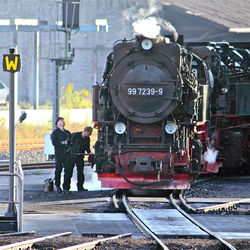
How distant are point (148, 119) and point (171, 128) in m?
0.51

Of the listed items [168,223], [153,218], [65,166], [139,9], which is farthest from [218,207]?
[139,9]

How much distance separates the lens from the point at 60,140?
15.7 meters

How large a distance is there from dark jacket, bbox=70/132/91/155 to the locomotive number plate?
5.73ft

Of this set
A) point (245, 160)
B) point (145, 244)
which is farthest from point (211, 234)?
point (245, 160)

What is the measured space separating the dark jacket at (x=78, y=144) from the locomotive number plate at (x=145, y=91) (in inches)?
68.7

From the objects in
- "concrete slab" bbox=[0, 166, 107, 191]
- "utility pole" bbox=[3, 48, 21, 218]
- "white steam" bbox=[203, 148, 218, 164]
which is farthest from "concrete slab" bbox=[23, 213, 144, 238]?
"white steam" bbox=[203, 148, 218, 164]

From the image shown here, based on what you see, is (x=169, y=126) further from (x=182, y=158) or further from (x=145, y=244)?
(x=145, y=244)

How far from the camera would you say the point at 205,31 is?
139 ft

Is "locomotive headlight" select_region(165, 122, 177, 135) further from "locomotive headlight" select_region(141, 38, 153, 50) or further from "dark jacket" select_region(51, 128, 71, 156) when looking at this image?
"dark jacket" select_region(51, 128, 71, 156)

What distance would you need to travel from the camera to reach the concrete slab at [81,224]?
1058 cm

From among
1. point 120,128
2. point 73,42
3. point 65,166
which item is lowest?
point 65,166

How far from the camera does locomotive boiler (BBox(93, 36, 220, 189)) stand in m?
14.8

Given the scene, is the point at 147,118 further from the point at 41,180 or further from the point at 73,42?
the point at 73,42

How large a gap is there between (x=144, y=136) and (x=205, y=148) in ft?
7.32
